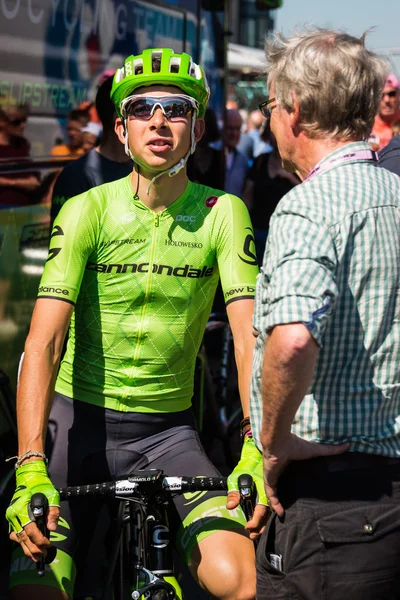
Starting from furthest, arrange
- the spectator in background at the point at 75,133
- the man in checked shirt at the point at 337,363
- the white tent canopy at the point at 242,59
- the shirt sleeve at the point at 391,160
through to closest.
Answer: the white tent canopy at the point at 242,59 → the spectator in background at the point at 75,133 → the shirt sleeve at the point at 391,160 → the man in checked shirt at the point at 337,363

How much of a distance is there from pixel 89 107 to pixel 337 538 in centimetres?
464

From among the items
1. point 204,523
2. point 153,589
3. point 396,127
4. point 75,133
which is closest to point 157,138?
point 204,523

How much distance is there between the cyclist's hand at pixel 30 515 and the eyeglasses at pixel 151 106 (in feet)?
4.23

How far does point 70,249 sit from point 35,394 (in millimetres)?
500

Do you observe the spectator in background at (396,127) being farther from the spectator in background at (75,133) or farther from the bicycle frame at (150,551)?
the bicycle frame at (150,551)

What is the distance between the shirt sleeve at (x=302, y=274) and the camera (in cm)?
214

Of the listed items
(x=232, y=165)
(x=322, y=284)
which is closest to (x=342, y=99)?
(x=322, y=284)

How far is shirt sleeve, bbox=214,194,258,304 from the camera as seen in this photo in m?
3.25

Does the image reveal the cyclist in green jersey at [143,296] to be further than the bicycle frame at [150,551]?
Yes

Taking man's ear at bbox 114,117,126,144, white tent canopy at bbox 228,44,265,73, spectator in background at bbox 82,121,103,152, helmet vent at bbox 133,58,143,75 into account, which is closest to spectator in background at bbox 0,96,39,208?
spectator in background at bbox 82,121,103,152

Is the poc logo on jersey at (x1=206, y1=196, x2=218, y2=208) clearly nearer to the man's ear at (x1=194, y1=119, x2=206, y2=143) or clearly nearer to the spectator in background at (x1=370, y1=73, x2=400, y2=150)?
the man's ear at (x1=194, y1=119, x2=206, y2=143)

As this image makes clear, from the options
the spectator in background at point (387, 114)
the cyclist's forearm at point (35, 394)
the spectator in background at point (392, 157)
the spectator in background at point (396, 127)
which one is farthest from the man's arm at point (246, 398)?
the spectator in background at point (396, 127)

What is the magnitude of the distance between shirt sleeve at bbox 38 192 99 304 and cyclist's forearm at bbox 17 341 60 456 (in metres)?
0.19

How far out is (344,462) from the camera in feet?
7.73
